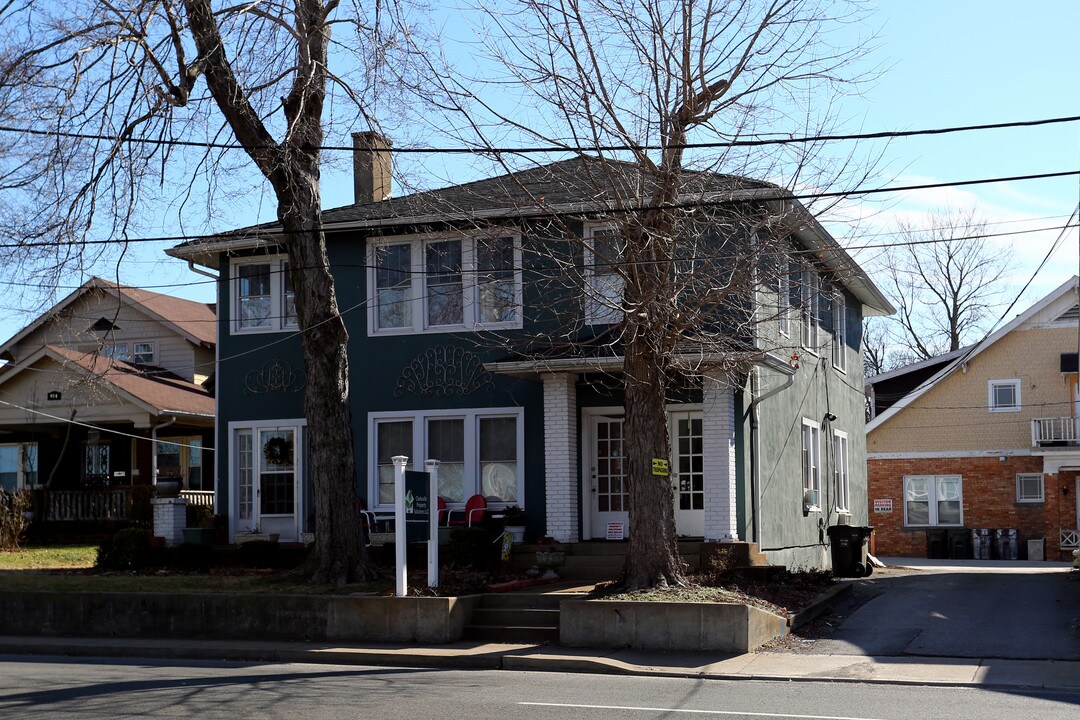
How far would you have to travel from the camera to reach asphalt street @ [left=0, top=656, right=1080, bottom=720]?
A: 32.5ft

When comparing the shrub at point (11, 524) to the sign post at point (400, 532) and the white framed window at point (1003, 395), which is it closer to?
the sign post at point (400, 532)

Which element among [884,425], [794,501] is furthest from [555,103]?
[884,425]

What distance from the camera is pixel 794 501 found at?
71.4ft

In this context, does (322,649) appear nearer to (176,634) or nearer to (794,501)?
(176,634)

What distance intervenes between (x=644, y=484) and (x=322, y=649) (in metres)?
4.52

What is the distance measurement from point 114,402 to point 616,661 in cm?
1767

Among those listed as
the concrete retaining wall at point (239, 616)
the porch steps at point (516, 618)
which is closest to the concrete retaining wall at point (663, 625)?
the porch steps at point (516, 618)

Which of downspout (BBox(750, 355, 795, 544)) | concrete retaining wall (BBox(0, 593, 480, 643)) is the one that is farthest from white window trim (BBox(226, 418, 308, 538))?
downspout (BBox(750, 355, 795, 544))

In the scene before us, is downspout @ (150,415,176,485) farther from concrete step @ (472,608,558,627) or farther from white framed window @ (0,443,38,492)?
concrete step @ (472,608,558,627)

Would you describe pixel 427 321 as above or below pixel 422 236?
below

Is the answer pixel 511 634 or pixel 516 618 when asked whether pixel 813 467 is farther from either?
pixel 511 634

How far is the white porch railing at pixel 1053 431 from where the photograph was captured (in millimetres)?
34438

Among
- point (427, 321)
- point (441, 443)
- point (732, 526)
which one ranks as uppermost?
point (427, 321)

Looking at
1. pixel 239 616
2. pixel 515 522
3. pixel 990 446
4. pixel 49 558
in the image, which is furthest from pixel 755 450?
pixel 990 446
